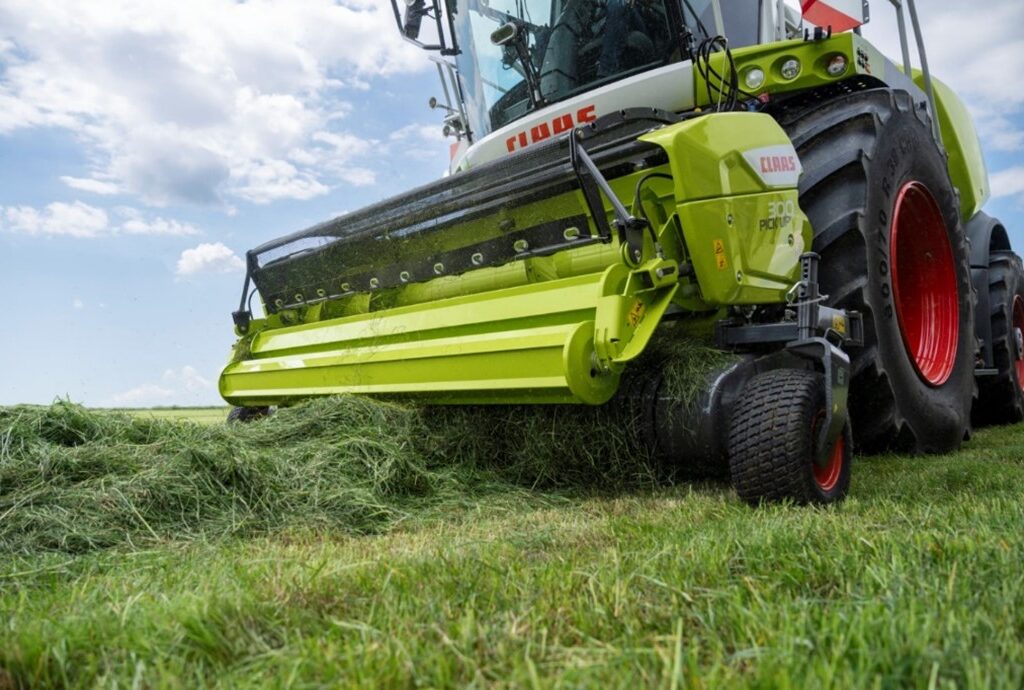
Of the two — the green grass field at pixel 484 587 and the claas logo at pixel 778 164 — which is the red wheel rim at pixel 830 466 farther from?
Answer: the claas logo at pixel 778 164

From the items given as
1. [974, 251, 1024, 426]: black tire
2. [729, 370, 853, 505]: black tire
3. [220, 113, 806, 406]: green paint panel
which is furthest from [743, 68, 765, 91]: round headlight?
[974, 251, 1024, 426]: black tire

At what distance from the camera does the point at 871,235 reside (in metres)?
3.70

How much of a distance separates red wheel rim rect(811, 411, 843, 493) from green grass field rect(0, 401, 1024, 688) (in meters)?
0.17

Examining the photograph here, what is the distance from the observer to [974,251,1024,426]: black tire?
588 cm

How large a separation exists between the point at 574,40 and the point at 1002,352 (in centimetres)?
383

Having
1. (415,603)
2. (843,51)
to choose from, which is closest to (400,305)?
(843,51)

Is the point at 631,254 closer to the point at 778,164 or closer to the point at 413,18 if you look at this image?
the point at 778,164

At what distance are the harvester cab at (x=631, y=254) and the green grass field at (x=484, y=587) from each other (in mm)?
436

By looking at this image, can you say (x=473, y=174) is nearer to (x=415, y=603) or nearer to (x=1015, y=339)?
(x=415, y=603)

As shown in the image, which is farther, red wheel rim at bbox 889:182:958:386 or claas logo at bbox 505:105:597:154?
red wheel rim at bbox 889:182:958:386

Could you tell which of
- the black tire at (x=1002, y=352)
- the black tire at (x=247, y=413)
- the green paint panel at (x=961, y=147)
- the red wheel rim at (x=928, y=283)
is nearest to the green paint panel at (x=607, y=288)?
the black tire at (x=247, y=413)

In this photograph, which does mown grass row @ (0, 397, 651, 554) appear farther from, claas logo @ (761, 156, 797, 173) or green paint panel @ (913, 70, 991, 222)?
green paint panel @ (913, 70, 991, 222)

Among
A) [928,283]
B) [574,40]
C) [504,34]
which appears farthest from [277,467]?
[928,283]

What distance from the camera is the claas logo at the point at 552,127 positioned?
4.25 m
